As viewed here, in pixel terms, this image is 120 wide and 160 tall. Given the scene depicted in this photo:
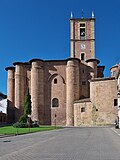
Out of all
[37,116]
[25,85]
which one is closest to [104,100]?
[37,116]

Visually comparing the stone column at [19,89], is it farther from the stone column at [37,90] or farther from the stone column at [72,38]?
the stone column at [72,38]

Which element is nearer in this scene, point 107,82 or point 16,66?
point 107,82

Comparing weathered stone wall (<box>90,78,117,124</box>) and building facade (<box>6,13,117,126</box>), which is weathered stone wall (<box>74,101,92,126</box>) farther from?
weathered stone wall (<box>90,78,117,124</box>)

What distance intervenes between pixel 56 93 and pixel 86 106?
9.90 metres

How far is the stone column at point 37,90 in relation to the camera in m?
57.4

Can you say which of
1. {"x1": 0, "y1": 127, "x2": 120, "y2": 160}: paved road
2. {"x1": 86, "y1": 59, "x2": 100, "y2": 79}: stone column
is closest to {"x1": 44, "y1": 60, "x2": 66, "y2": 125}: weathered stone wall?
{"x1": 86, "y1": 59, "x2": 100, "y2": 79}: stone column

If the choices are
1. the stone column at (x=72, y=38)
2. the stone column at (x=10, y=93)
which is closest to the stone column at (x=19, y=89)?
the stone column at (x=10, y=93)

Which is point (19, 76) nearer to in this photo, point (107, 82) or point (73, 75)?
point (73, 75)

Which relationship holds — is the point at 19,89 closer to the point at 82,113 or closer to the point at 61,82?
the point at 61,82

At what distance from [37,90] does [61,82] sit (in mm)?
5704

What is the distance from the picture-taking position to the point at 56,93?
5956 centimetres

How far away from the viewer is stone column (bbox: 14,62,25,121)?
59.8 meters

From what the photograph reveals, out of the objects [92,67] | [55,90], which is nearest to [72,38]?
[92,67]

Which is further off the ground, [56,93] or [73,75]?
[73,75]
